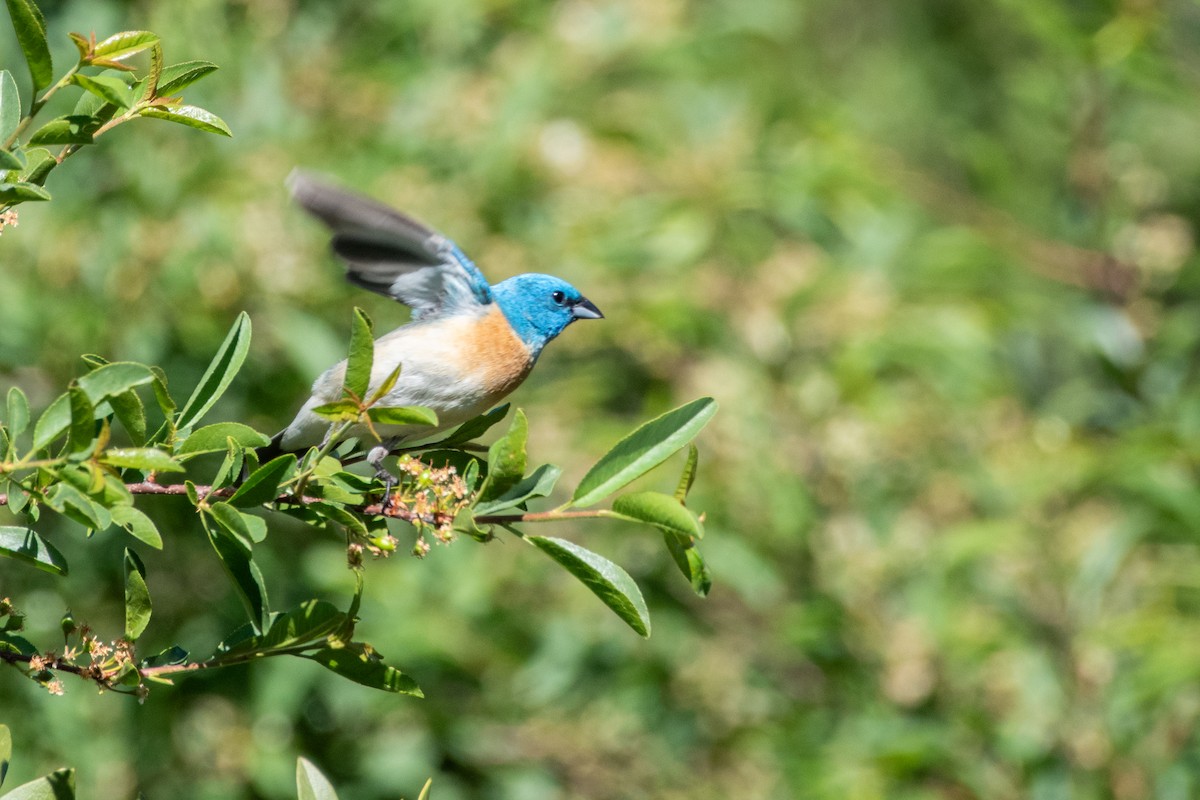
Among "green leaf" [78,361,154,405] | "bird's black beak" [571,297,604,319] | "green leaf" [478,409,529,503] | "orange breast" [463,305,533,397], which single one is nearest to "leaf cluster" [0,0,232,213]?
"green leaf" [78,361,154,405]

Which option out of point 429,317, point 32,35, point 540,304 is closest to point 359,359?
point 32,35

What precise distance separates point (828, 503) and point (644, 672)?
2.95 ft

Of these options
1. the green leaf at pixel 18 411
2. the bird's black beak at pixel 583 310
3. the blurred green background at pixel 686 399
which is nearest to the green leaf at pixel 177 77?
the green leaf at pixel 18 411

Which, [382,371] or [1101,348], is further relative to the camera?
[1101,348]

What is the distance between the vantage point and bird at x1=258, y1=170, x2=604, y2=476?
2617mm

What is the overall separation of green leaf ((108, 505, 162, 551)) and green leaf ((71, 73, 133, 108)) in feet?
1.62

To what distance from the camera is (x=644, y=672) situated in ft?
14.0

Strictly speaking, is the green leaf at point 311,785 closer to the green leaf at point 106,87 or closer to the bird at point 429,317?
the bird at point 429,317

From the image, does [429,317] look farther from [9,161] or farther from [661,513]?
[9,161]

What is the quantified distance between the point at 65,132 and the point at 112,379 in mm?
328

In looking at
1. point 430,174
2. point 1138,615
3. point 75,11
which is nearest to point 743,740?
point 1138,615

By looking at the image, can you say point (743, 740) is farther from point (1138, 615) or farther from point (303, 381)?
point (303, 381)

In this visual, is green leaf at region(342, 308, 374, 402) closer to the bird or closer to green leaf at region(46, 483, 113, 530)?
green leaf at region(46, 483, 113, 530)

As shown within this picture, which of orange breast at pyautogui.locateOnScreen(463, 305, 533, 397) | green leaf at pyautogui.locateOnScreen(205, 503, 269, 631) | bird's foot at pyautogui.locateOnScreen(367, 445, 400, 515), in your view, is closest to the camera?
green leaf at pyautogui.locateOnScreen(205, 503, 269, 631)
